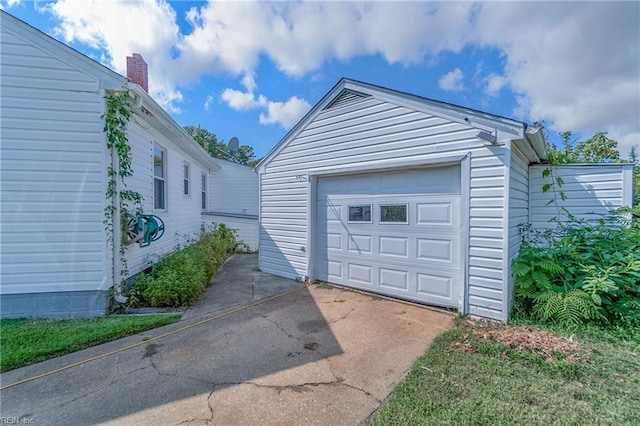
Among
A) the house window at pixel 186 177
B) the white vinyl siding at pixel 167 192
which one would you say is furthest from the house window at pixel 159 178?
the house window at pixel 186 177

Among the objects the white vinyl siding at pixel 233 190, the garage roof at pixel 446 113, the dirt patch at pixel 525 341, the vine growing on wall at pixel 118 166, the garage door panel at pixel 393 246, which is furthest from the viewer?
the white vinyl siding at pixel 233 190

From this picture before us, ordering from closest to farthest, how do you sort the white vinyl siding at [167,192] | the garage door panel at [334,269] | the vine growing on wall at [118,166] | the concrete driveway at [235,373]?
the concrete driveway at [235,373], the vine growing on wall at [118,166], the white vinyl siding at [167,192], the garage door panel at [334,269]

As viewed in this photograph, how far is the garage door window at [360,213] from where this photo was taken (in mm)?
5352

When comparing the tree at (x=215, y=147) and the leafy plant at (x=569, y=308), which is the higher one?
the tree at (x=215, y=147)

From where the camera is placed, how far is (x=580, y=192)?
5.18 m

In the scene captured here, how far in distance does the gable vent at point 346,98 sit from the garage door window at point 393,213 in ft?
7.34

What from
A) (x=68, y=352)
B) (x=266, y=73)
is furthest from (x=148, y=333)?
(x=266, y=73)

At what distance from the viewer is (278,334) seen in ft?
11.9

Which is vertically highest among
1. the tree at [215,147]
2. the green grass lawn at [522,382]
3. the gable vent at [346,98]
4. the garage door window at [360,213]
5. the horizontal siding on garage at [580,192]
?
the tree at [215,147]

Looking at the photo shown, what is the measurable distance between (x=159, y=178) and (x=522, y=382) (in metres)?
7.62

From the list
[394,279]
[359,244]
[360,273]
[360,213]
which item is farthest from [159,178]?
[394,279]

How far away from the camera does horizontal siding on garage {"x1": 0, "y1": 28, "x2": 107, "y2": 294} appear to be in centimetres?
398

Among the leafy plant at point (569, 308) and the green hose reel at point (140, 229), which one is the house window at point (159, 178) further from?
the leafy plant at point (569, 308)

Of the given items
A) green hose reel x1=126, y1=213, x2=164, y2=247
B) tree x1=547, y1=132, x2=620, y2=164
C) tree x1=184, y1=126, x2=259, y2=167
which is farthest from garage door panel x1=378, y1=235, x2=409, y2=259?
tree x1=184, y1=126, x2=259, y2=167
